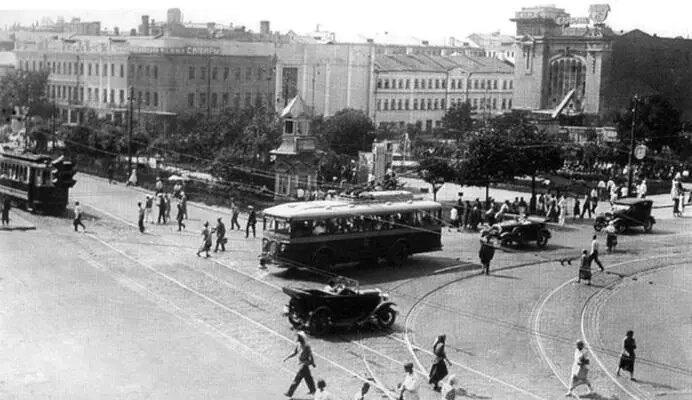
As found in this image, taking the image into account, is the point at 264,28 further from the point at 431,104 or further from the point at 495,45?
the point at 495,45

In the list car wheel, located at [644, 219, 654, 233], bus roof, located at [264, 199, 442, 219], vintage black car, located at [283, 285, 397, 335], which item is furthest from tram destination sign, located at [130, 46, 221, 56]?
vintage black car, located at [283, 285, 397, 335]

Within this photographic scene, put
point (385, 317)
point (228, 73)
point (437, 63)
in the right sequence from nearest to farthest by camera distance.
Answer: point (385, 317) < point (228, 73) < point (437, 63)

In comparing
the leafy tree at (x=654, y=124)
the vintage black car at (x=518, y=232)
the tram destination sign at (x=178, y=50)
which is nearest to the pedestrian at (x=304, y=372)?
the vintage black car at (x=518, y=232)

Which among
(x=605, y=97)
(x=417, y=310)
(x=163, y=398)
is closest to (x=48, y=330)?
(x=163, y=398)

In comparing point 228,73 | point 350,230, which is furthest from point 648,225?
point 228,73

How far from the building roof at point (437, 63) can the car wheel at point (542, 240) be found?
155 feet

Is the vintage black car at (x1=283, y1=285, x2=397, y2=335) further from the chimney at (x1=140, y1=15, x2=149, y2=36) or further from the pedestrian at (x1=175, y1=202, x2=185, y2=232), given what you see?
the chimney at (x1=140, y1=15, x2=149, y2=36)

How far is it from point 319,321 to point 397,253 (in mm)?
8285

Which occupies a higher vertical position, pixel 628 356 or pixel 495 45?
pixel 495 45

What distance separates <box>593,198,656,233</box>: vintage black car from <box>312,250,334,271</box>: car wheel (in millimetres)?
12873

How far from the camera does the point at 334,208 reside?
87.2ft

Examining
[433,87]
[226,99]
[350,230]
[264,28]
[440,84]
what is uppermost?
[264,28]

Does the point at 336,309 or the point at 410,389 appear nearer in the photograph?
the point at 410,389

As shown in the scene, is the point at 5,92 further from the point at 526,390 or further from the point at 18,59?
the point at 526,390
